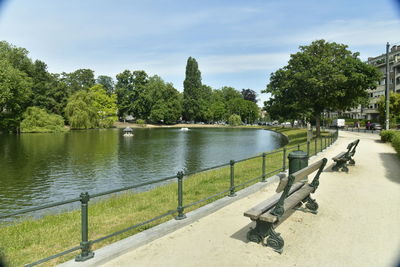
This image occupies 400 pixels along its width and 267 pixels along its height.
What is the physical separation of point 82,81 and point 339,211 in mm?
105345

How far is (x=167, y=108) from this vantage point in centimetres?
9619

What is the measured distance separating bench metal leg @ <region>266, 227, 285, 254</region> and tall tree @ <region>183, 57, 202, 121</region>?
99.4 meters

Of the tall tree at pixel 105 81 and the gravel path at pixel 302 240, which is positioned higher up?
the tall tree at pixel 105 81

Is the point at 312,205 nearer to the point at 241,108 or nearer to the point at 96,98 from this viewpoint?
the point at 96,98

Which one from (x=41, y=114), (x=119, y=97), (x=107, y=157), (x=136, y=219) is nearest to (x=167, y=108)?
(x=119, y=97)

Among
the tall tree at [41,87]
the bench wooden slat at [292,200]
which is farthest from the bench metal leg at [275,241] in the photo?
the tall tree at [41,87]

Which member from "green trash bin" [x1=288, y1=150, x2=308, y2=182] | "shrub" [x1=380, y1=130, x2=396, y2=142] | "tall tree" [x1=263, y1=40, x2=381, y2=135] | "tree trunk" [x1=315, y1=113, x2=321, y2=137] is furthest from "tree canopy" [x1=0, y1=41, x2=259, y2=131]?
"shrub" [x1=380, y1=130, x2=396, y2=142]

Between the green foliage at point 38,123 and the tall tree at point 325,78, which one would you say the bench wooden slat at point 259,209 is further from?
the green foliage at point 38,123

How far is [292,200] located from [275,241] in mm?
1168

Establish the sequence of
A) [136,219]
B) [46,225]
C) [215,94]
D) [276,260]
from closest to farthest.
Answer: [276,260], [136,219], [46,225], [215,94]

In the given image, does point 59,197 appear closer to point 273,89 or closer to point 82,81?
point 273,89

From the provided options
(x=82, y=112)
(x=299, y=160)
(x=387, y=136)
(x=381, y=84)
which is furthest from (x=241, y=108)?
(x=299, y=160)

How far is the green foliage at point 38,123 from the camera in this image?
56188mm

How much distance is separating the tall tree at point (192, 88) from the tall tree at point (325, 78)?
238 feet
